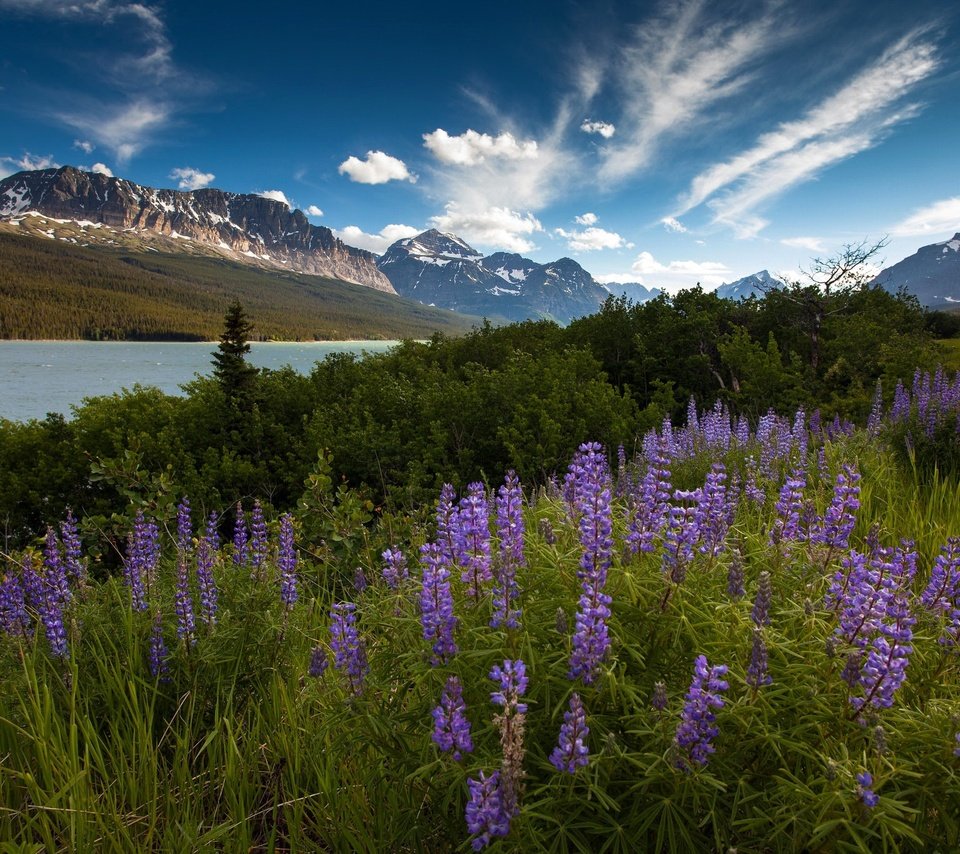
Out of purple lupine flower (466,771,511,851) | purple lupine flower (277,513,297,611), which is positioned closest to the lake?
purple lupine flower (277,513,297,611)

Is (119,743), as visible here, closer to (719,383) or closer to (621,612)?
(621,612)

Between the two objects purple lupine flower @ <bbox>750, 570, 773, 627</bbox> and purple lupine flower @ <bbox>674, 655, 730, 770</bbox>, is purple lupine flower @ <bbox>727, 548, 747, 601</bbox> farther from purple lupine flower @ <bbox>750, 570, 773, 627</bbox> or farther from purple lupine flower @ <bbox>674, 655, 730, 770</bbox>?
purple lupine flower @ <bbox>674, 655, 730, 770</bbox>

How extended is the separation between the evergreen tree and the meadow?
1970 cm

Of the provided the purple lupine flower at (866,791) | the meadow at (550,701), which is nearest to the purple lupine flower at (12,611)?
the meadow at (550,701)

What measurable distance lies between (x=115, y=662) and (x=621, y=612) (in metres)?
3.26

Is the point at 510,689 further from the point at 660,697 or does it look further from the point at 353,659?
the point at 353,659

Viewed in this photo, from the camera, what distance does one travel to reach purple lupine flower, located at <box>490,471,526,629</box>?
76.9 inches

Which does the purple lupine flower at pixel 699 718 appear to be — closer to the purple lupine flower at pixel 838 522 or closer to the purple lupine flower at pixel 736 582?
the purple lupine flower at pixel 736 582

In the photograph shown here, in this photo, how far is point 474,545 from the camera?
7.39 feet

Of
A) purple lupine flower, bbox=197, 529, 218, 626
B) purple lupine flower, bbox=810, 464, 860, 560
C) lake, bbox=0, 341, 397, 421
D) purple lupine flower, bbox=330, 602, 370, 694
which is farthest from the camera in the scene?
lake, bbox=0, 341, 397, 421

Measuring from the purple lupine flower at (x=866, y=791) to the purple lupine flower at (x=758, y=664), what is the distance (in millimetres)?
296

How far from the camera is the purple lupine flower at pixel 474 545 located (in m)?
2.22

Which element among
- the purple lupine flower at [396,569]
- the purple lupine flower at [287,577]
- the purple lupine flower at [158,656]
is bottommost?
the purple lupine flower at [158,656]

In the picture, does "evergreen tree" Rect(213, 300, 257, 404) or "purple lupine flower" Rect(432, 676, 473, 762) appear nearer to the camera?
"purple lupine flower" Rect(432, 676, 473, 762)
